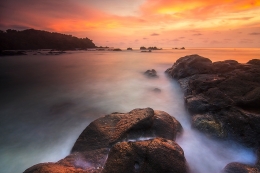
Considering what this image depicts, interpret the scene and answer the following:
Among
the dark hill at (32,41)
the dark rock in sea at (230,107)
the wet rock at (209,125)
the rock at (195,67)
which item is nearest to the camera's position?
the dark rock in sea at (230,107)

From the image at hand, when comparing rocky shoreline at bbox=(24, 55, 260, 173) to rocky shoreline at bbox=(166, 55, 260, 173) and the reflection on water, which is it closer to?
rocky shoreline at bbox=(166, 55, 260, 173)

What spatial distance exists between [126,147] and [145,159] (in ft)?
1.47

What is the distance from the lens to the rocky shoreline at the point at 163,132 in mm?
2814

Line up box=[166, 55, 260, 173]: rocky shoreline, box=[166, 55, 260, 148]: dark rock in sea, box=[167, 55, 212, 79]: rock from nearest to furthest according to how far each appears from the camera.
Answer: box=[166, 55, 260, 173]: rocky shoreline, box=[166, 55, 260, 148]: dark rock in sea, box=[167, 55, 212, 79]: rock

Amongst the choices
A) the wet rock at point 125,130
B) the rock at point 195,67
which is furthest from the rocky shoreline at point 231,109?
the rock at point 195,67

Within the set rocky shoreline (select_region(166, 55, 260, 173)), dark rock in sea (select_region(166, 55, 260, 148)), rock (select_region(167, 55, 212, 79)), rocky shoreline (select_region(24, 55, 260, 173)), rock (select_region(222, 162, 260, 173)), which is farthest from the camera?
rock (select_region(167, 55, 212, 79))

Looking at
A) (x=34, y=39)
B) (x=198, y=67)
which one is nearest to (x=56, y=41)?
(x=34, y=39)

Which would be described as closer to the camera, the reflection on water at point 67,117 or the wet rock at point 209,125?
the reflection on water at point 67,117

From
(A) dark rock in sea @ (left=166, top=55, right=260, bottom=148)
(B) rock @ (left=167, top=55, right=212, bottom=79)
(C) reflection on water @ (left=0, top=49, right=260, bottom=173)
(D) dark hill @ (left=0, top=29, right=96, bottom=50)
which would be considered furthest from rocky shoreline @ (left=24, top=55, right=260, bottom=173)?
(D) dark hill @ (left=0, top=29, right=96, bottom=50)

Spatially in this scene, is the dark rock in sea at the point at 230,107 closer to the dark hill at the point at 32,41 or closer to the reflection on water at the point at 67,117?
the reflection on water at the point at 67,117

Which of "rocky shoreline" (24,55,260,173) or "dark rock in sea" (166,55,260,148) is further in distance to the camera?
"dark rock in sea" (166,55,260,148)

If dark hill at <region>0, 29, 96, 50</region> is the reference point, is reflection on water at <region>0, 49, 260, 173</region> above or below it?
below

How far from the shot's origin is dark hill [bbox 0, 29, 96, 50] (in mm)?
39781

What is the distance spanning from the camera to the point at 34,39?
1879 inches
